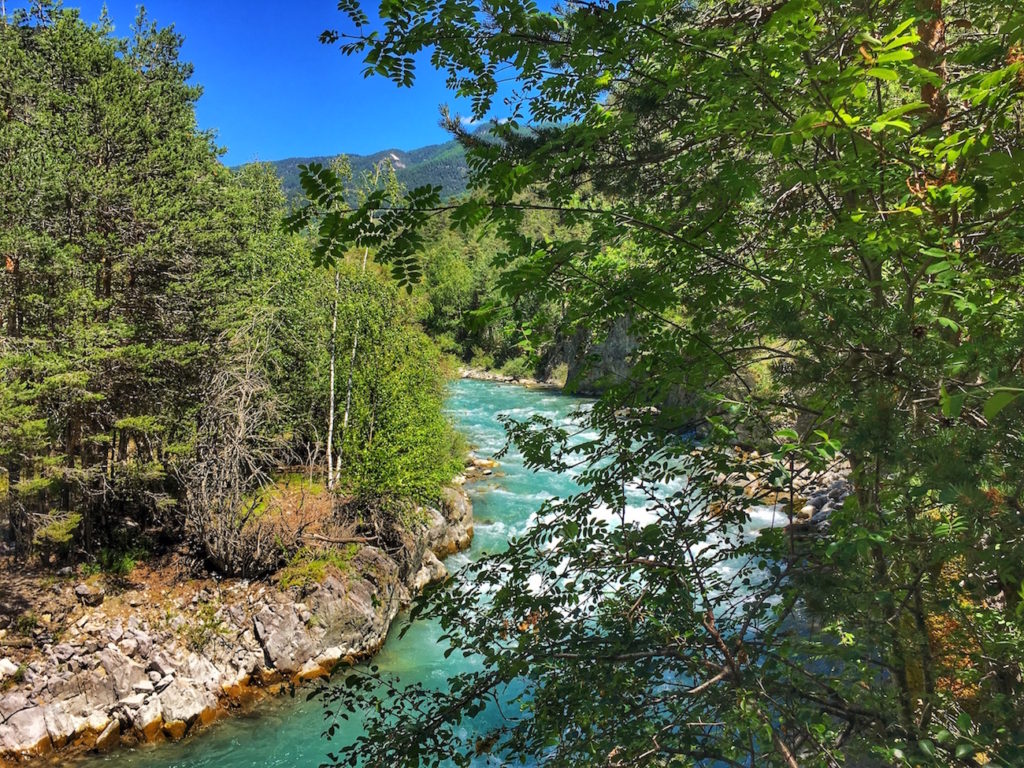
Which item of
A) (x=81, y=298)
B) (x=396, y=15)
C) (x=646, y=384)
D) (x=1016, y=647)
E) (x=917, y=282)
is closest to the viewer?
(x=1016, y=647)

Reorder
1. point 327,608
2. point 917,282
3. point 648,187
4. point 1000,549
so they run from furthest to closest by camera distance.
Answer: point 327,608
point 648,187
point 917,282
point 1000,549

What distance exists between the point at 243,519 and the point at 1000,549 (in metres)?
10.1

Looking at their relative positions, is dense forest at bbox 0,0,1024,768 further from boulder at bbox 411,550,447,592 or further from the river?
boulder at bbox 411,550,447,592

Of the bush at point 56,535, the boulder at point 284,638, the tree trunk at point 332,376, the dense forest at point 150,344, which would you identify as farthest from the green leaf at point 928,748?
the tree trunk at point 332,376

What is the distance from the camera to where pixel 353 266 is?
44.4 feet

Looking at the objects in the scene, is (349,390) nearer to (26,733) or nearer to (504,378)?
(26,733)

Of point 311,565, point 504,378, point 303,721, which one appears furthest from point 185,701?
point 504,378

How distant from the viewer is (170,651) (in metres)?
8.11

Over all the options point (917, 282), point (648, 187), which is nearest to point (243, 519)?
point (648, 187)

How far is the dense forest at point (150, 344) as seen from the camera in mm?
8430

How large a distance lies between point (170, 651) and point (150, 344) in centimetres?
538

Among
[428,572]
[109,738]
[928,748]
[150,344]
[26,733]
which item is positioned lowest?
[109,738]

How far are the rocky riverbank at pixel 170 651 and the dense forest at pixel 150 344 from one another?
2.71 ft

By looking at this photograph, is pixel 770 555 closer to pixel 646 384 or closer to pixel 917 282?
pixel 646 384
